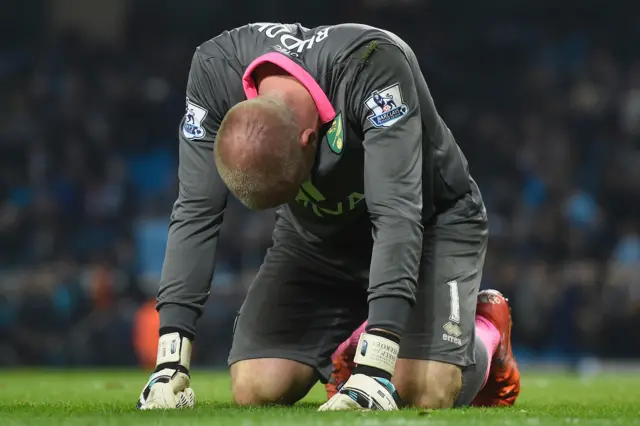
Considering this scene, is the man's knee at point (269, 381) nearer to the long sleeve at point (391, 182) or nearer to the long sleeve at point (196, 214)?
the long sleeve at point (196, 214)

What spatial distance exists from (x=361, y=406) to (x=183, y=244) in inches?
34.2

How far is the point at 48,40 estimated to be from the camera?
1340 cm

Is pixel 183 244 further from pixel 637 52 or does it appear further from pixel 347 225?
pixel 637 52

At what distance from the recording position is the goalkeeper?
3.26 meters

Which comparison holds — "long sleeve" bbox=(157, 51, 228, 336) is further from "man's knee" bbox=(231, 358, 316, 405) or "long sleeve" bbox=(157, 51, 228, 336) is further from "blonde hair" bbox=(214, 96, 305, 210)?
"man's knee" bbox=(231, 358, 316, 405)

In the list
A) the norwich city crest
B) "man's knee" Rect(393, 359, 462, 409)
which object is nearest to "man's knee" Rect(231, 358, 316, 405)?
"man's knee" Rect(393, 359, 462, 409)

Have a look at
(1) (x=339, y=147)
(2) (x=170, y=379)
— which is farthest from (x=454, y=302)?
(2) (x=170, y=379)

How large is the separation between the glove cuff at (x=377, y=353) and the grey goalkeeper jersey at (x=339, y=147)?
55 mm

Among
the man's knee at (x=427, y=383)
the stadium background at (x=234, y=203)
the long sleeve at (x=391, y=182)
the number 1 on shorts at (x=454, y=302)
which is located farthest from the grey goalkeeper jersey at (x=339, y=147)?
the stadium background at (x=234, y=203)

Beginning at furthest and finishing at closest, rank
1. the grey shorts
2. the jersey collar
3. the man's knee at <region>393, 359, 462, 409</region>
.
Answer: the grey shorts → the man's knee at <region>393, 359, 462, 409</region> → the jersey collar

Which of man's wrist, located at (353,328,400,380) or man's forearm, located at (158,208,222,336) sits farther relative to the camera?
man's forearm, located at (158,208,222,336)

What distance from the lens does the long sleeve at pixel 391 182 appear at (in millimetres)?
3309

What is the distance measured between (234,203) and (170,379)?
792cm

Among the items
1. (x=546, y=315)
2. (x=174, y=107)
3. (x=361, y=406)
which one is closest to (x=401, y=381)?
(x=361, y=406)
